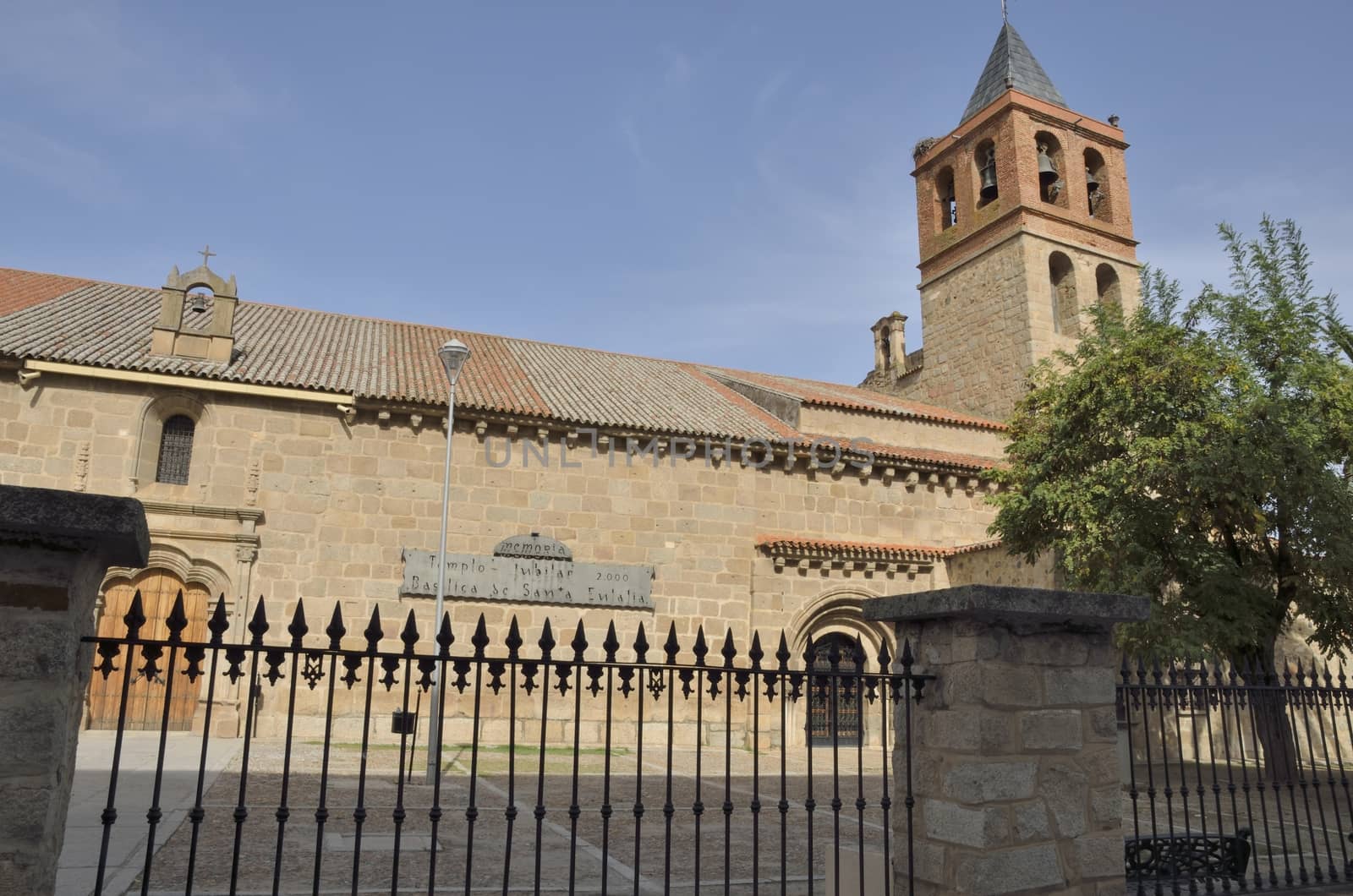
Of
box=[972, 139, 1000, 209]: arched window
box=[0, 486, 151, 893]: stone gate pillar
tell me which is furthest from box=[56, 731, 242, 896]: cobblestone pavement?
box=[972, 139, 1000, 209]: arched window

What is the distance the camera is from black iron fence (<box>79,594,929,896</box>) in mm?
3842

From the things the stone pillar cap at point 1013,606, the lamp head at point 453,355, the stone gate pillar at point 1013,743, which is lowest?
the stone gate pillar at point 1013,743

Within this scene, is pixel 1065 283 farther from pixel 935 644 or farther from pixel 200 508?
pixel 935 644

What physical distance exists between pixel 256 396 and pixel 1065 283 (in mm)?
22506

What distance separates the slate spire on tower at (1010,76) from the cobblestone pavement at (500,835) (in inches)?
919

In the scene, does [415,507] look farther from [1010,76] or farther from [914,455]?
[1010,76]

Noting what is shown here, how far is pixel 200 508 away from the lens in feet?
52.7

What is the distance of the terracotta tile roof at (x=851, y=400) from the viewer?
22.4 m

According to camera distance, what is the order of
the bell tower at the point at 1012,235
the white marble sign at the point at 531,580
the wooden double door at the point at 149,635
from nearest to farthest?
the wooden double door at the point at 149,635, the white marble sign at the point at 531,580, the bell tower at the point at 1012,235

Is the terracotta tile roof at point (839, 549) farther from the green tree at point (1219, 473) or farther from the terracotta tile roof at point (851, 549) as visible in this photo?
the green tree at point (1219, 473)

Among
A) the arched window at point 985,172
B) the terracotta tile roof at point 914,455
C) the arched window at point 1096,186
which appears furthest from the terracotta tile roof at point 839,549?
the arched window at point 1096,186

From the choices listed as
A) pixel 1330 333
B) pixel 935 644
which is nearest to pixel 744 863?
pixel 935 644

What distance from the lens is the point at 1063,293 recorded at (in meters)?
28.0

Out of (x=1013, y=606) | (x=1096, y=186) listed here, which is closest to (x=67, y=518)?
(x=1013, y=606)
